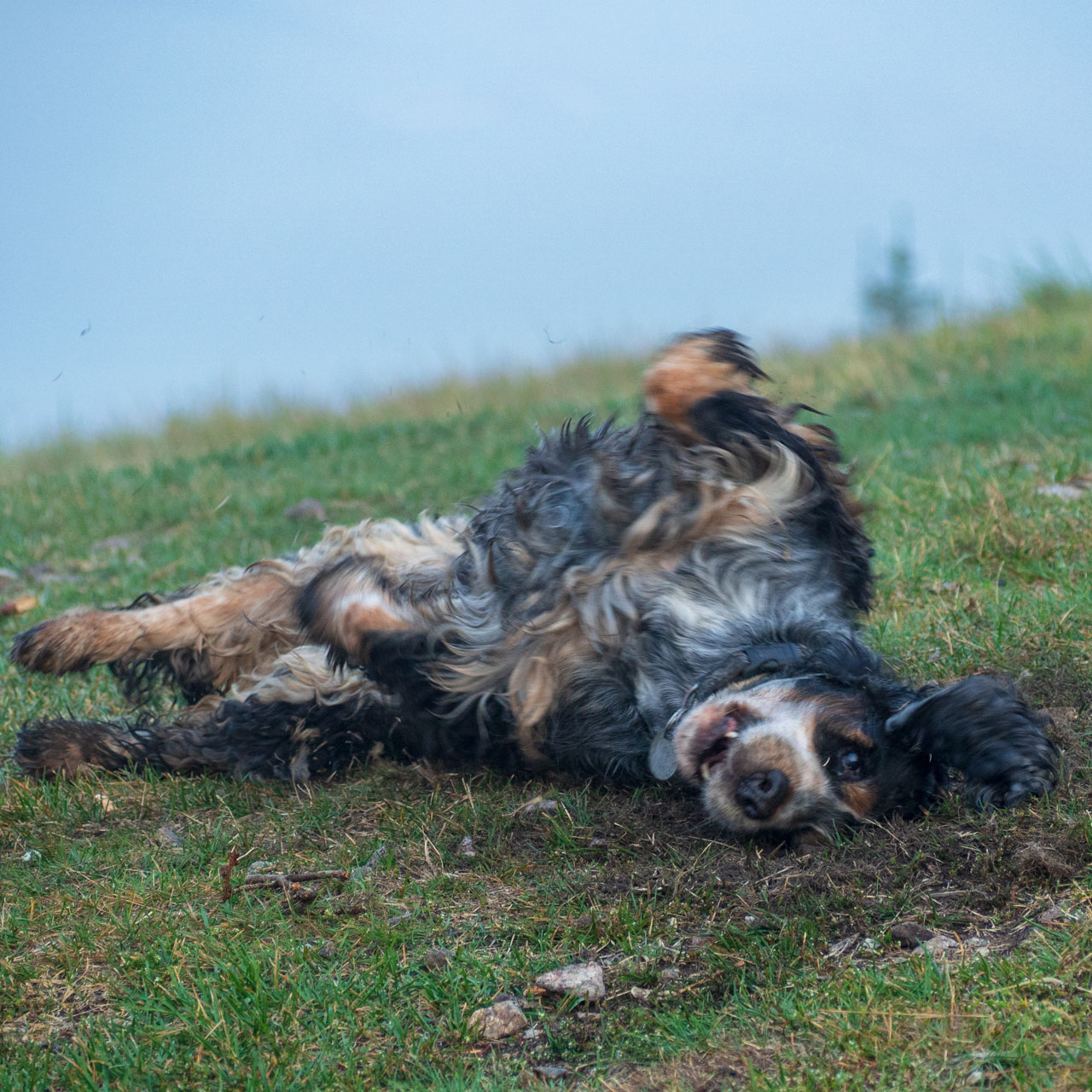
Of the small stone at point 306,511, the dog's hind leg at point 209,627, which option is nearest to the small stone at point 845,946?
the dog's hind leg at point 209,627

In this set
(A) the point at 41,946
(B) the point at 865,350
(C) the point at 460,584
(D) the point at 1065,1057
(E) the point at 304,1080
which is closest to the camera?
(D) the point at 1065,1057

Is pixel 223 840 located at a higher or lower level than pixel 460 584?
lower

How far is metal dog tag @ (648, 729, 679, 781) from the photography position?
3.31 m

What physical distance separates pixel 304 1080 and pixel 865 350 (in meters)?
10.9

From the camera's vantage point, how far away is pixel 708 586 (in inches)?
143

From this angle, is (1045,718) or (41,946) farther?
(1045,718)

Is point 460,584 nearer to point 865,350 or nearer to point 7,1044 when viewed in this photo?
point 7,1044

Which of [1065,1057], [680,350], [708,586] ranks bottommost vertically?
[1065,1057]

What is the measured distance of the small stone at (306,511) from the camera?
7859 mm

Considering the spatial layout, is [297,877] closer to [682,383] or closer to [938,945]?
[938,945]

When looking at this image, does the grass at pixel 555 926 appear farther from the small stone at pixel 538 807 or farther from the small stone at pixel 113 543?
the small stone at pixel 113 543

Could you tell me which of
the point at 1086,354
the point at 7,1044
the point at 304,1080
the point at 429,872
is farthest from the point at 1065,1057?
the point at 1086,354

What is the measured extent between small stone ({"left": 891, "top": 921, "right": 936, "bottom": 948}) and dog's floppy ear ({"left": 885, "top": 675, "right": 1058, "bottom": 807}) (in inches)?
20.1

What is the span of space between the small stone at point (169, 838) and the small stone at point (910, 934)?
193cm
